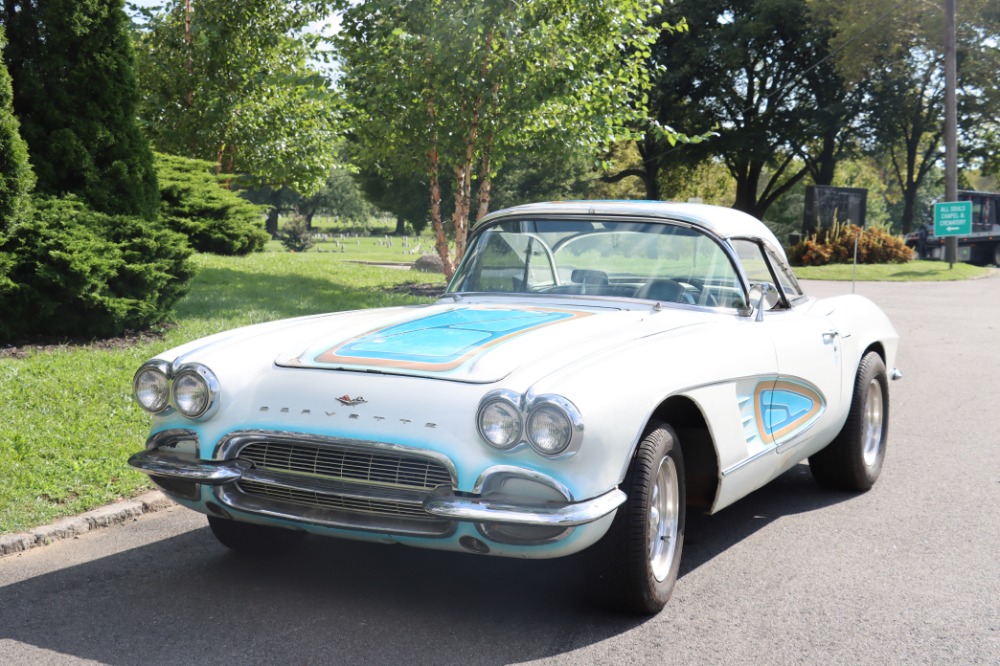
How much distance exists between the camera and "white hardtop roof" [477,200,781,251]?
5164mm

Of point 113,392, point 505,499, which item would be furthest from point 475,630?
point 113,392

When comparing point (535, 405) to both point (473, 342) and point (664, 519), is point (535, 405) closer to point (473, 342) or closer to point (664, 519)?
point (473, 342)

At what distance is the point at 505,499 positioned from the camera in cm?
350

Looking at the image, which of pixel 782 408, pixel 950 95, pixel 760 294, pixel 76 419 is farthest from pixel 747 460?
pixel 950 95

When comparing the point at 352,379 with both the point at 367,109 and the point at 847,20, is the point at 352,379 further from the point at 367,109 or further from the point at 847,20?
the point at 847,20

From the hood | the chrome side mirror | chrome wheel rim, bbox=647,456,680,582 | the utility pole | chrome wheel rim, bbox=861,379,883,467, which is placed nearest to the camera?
the hood

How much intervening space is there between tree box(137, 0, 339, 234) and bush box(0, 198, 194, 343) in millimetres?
10447

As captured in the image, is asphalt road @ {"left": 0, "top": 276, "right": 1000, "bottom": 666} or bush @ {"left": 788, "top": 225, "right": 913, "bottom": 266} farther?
bush @ {"left": 788, "top": 225, "right": 913, "bottom": 266}

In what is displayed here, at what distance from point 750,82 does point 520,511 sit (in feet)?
132

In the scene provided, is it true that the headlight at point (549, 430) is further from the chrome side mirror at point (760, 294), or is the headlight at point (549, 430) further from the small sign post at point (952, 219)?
the small sign post at point (952, 219)

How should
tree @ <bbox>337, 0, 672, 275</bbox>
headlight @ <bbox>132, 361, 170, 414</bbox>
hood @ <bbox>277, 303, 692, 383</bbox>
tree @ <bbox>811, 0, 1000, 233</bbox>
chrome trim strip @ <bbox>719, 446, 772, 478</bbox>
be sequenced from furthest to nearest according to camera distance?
1. tree @ <bbox>811, 0, 1000, 233</bbox>
2. tree @ <bbox>337, 0, 672, 275</bbox>
3. chrome trim strip @ <bbox>719, 446, 772, 478</bbox>
4. headlight @ <bbox>132, 361, 170, 414</bbox>
5. hood @ <bbox>277, 303, 692, 383</bbox>

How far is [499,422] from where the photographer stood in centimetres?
354

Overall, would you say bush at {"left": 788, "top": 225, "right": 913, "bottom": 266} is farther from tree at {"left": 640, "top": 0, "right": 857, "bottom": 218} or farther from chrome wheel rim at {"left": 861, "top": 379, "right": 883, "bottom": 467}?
chrome wheel rim at {"left": 861, "top": 379, "right": 883, "bottom": 467}

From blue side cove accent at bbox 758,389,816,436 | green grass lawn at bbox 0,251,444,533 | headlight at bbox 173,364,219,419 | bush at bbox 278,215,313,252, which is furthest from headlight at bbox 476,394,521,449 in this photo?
bush at bbox 278,215,313,252
